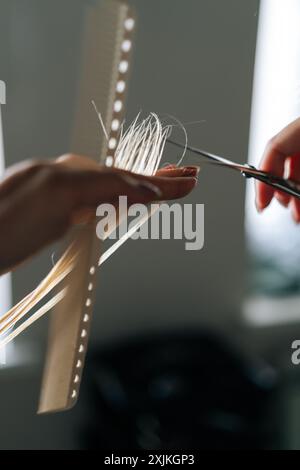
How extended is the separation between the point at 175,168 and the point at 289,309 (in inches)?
28.5

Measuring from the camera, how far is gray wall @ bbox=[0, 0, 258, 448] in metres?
0.70

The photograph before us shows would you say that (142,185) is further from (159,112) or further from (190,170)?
(159,112)

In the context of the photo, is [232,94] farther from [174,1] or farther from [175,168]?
[175,168]

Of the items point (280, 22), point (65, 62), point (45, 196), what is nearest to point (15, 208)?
point (45, 196)

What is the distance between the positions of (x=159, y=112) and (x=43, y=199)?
1.85 ft

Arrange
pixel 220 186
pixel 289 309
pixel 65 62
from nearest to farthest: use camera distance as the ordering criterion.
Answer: pixel 65 62
pixel 220 186
pixel 289 309

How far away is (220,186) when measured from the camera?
32.0 inches

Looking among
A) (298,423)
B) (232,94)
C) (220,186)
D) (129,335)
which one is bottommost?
(298,423)

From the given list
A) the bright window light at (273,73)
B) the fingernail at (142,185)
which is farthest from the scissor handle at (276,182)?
the bright window light at (273,73)

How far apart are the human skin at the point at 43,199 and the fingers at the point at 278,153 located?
0.21 meters

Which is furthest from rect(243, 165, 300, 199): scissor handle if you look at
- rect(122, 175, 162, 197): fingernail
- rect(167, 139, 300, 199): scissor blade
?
rect(122, 175, 162, 197): fingernail

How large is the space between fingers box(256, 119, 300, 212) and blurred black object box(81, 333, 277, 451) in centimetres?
44

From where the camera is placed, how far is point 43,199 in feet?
0.55

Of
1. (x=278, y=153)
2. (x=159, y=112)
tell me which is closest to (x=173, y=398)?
(x=159, y=112)
